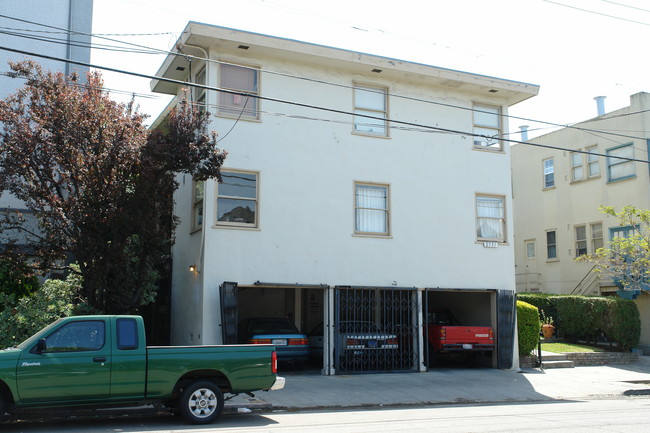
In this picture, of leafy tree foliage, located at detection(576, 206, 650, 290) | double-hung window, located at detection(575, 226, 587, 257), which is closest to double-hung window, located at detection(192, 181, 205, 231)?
leafy tree foliage, located at detection(576, 206, 650, 290)

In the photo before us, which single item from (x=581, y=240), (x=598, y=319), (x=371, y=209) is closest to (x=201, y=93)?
(x=371, y=209)

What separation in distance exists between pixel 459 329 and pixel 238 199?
7.23 m

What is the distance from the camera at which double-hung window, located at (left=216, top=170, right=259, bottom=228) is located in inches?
658

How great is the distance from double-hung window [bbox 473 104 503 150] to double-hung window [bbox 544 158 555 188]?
38.2 ft

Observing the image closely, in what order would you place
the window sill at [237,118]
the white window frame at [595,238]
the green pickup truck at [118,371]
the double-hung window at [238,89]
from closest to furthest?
the green pickup truck at [118,371] → the window sill at [237,118] → the double-hung window at [238,89] → the white window frame at [595,238]

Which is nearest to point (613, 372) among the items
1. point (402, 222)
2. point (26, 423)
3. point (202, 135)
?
point (402, 222)

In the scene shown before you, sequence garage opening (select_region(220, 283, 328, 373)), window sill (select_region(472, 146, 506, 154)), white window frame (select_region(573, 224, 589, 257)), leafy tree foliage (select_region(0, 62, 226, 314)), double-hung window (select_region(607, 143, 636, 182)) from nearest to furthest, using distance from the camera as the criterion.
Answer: leafy tree foliage (select_region(0, 62, 226, 314)), garage opening (select_region(220, 283, 328, 373)), window sill (select_region(472, 146, 506, 154)), double-hung window (select_region(607, 143, 636, 182)), white window frame (select_region(573, 224, 589, 257))

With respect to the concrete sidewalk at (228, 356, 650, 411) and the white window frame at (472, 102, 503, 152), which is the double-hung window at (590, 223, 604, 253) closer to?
the concrete sidewalk at (228, 356, 650, 411)

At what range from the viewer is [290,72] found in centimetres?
1784

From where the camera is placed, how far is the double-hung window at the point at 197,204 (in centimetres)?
1742

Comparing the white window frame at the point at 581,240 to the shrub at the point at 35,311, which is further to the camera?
the white window frame at the point at 581,240

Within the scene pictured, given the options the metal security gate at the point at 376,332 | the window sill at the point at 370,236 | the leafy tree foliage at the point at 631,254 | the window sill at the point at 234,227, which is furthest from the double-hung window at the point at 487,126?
the window sill at the point at 234,227

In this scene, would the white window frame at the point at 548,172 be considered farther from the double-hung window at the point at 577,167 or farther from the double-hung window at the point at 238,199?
the double-hung window at the point at 238,199

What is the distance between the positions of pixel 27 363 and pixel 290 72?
1080 centimetres
